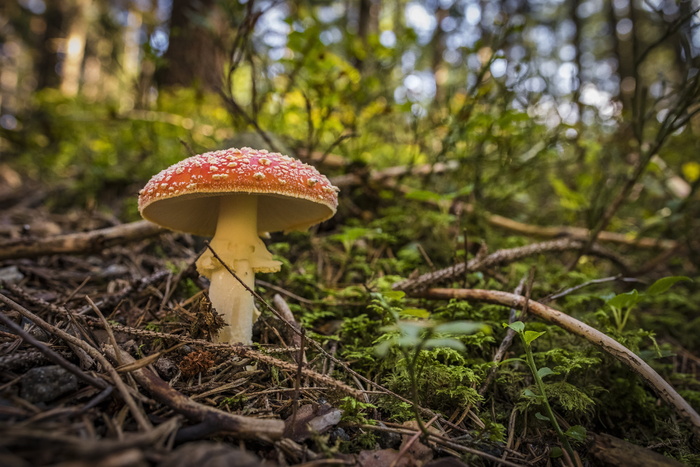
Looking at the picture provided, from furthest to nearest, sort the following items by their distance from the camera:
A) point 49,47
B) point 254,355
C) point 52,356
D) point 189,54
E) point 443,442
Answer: point 49,47
point 189,54
point 254,355
point 443,442
point 52,356

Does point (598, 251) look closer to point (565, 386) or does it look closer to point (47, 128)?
point (565, 386)

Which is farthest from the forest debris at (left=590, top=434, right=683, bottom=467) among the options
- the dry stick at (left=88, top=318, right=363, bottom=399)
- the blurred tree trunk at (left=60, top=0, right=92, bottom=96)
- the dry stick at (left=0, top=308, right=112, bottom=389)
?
the blurred tree trunk at (left=60, top=0, right=92, bottom=96)

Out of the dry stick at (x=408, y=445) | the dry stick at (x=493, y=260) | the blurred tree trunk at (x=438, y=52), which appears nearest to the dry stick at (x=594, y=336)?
the dry stick at (x=493, y=260)

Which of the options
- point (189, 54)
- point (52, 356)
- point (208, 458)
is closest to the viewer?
point (208, 458)

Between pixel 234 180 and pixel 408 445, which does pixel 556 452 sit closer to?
pixel 408 445

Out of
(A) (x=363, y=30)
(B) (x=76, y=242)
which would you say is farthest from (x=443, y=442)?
(A) (x=363, y=30)

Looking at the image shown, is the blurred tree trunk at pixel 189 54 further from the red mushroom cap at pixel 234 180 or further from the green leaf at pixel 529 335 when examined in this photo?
the green leaf at pixel 529 335
